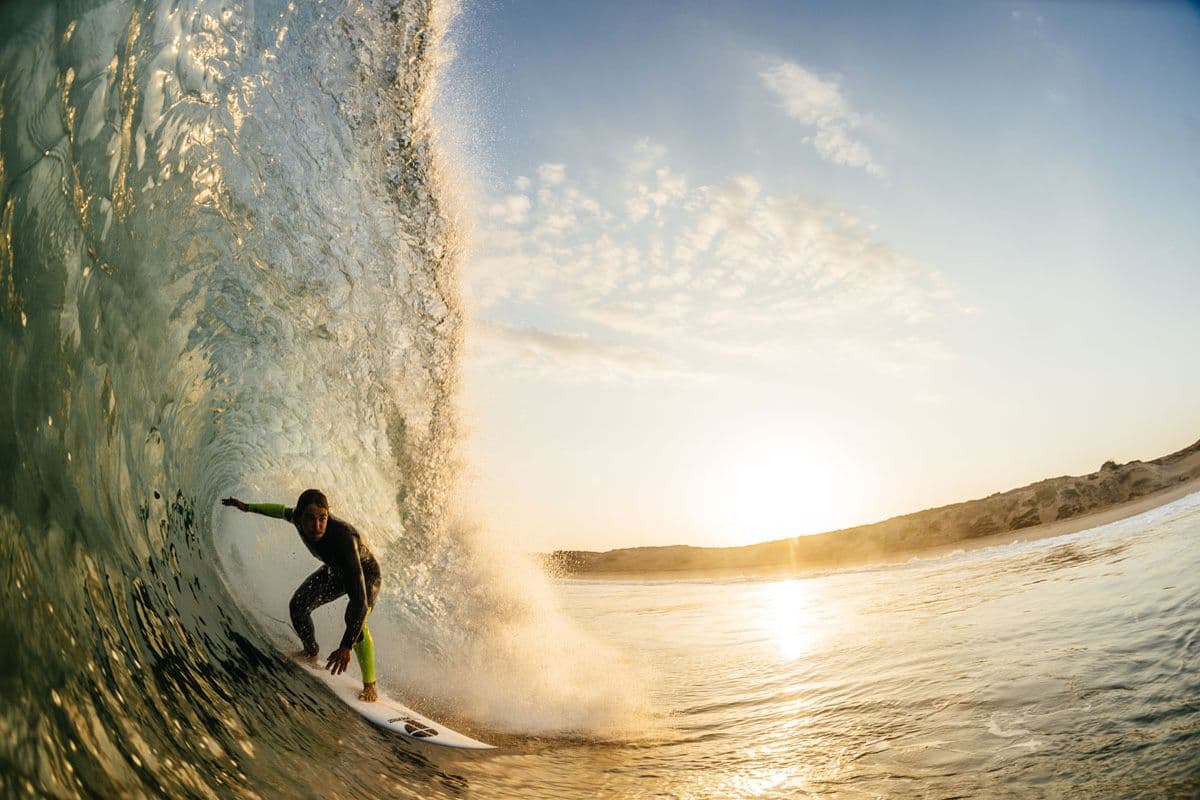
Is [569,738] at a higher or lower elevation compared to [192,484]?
lower

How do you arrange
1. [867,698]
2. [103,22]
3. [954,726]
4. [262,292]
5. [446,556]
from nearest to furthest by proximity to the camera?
[103,22] < [954,726] < [867,698] < [262,292] < [446,556]

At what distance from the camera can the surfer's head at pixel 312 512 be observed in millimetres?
4945

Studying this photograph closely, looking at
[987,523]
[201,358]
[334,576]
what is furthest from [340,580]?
[987,523]

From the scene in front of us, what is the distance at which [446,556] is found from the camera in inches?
344

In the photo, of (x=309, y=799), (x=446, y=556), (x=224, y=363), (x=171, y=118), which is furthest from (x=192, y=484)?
(x=309, y=799)

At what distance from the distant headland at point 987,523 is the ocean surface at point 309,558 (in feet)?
46.0

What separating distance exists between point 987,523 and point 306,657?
35.2 m

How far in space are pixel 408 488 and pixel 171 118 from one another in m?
5.34

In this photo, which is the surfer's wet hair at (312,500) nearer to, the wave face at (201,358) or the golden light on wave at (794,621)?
the wave face at (201,358)

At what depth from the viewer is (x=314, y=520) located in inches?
196

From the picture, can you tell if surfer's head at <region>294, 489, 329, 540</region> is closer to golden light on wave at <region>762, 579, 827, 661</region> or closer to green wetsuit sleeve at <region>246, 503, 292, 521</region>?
green wetsuit sleeve at <region>246, 503, 292, 521</region>

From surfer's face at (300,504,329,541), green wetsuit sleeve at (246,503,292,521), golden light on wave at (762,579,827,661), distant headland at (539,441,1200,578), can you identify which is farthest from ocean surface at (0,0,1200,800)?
distant headland at (539,441,1200,578)

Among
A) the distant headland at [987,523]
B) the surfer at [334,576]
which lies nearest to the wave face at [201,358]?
the surfer at [334,576]

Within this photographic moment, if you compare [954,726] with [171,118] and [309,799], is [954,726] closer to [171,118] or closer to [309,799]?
[309,799]
